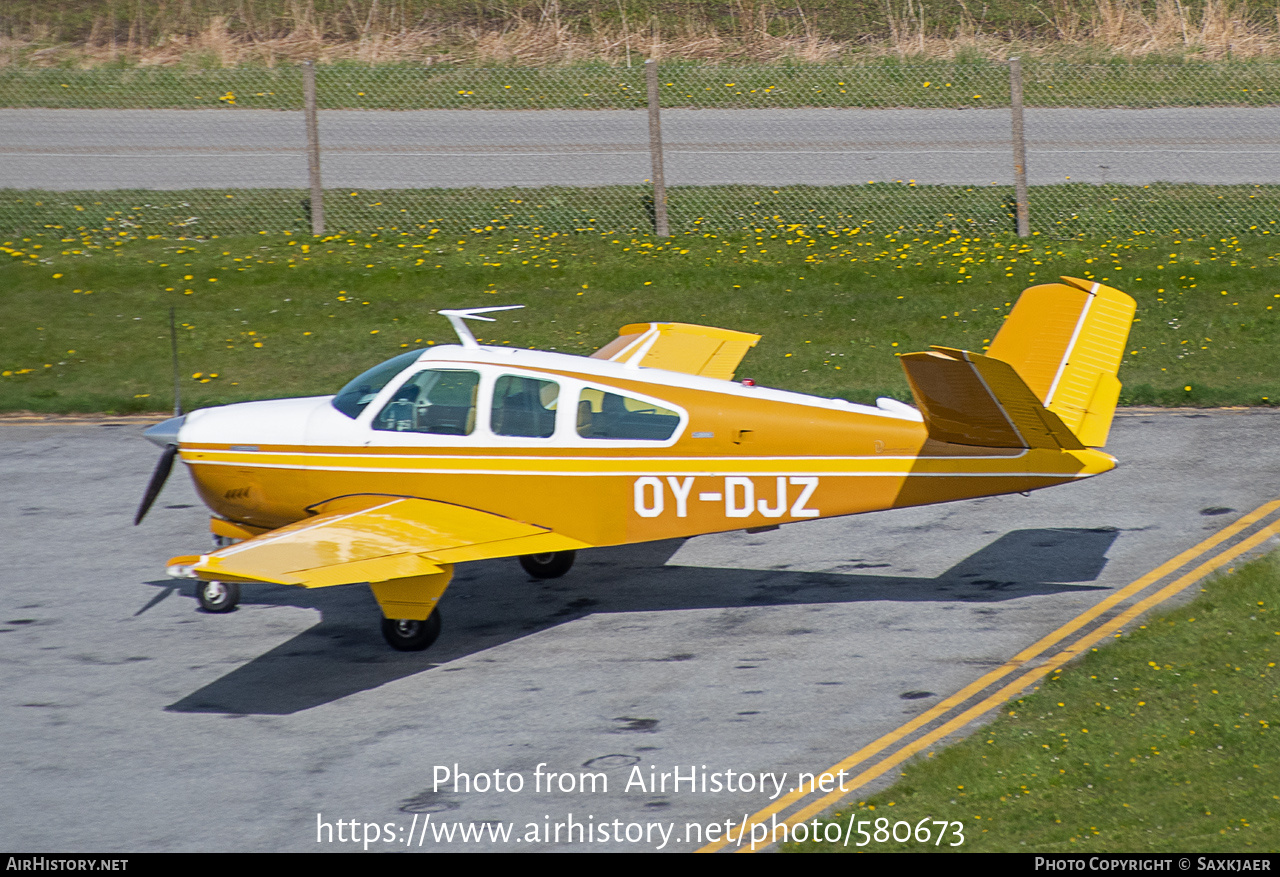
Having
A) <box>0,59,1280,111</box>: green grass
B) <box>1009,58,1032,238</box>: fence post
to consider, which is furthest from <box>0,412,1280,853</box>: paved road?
<box>0,59,1280,111</box>: green grass

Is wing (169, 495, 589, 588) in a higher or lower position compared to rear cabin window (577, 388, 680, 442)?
lower

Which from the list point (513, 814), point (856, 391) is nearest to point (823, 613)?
point (513, 814)

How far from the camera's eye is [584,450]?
11.1 metres

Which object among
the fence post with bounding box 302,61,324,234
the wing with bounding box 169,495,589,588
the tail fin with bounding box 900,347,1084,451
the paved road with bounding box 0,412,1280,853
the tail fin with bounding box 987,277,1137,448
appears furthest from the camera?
the fence post with bounding box 302,61,324,234

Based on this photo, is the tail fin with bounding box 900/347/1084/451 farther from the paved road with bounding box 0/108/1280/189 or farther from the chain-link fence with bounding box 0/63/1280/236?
the paved road with bounding box 0/108/1280/189

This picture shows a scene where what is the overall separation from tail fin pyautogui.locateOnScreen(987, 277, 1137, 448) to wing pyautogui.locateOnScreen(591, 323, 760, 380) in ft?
10.7

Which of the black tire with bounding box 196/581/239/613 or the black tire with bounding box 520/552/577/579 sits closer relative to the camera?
the black tire with bounding box 196/581/239/613

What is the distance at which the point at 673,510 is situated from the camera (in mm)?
11102

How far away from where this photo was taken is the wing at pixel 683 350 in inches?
535

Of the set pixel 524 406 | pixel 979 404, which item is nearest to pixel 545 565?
pixel 524 406

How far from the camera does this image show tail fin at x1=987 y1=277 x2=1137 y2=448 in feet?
34.7

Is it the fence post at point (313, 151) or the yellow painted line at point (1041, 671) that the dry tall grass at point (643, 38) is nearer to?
the fence post at point (313, 151)

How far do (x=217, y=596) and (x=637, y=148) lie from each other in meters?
15.6
